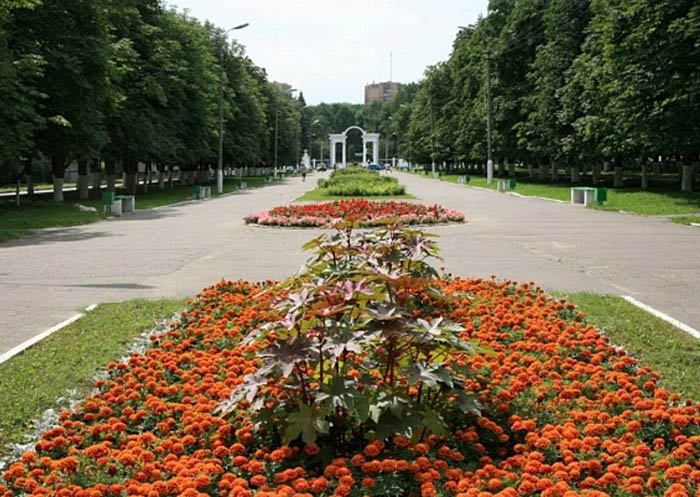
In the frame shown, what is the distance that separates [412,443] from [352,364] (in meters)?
0.67

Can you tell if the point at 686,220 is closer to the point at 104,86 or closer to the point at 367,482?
the point at 367,482

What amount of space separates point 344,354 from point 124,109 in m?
37.1

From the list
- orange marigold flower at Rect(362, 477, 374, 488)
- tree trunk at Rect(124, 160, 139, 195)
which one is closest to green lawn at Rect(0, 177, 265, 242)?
tree trunk at Rect(124, 160, 139, 195)

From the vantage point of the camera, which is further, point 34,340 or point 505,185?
point 505,185

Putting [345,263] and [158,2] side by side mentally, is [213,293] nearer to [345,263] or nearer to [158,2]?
[345,263]

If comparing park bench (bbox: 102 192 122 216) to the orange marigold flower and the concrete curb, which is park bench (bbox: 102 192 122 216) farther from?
the orange marigold flower

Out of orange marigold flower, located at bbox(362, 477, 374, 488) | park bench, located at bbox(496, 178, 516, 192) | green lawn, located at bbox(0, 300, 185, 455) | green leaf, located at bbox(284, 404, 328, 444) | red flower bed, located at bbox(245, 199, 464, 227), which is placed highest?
park bench, located at bbox(496, 178, 516, 192)

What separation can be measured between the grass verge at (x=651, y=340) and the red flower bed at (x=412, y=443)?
0.25m

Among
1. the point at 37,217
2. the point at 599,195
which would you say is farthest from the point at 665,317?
the point at 599,195

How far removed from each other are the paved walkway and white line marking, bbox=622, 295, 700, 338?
0.73 ft

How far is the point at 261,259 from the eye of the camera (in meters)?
14.7

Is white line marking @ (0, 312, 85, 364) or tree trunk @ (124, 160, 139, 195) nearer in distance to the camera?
white line marking @ (0, 312, 85, 364)

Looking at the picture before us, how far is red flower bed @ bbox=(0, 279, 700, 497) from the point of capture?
4.09m

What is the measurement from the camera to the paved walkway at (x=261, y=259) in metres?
10.5
